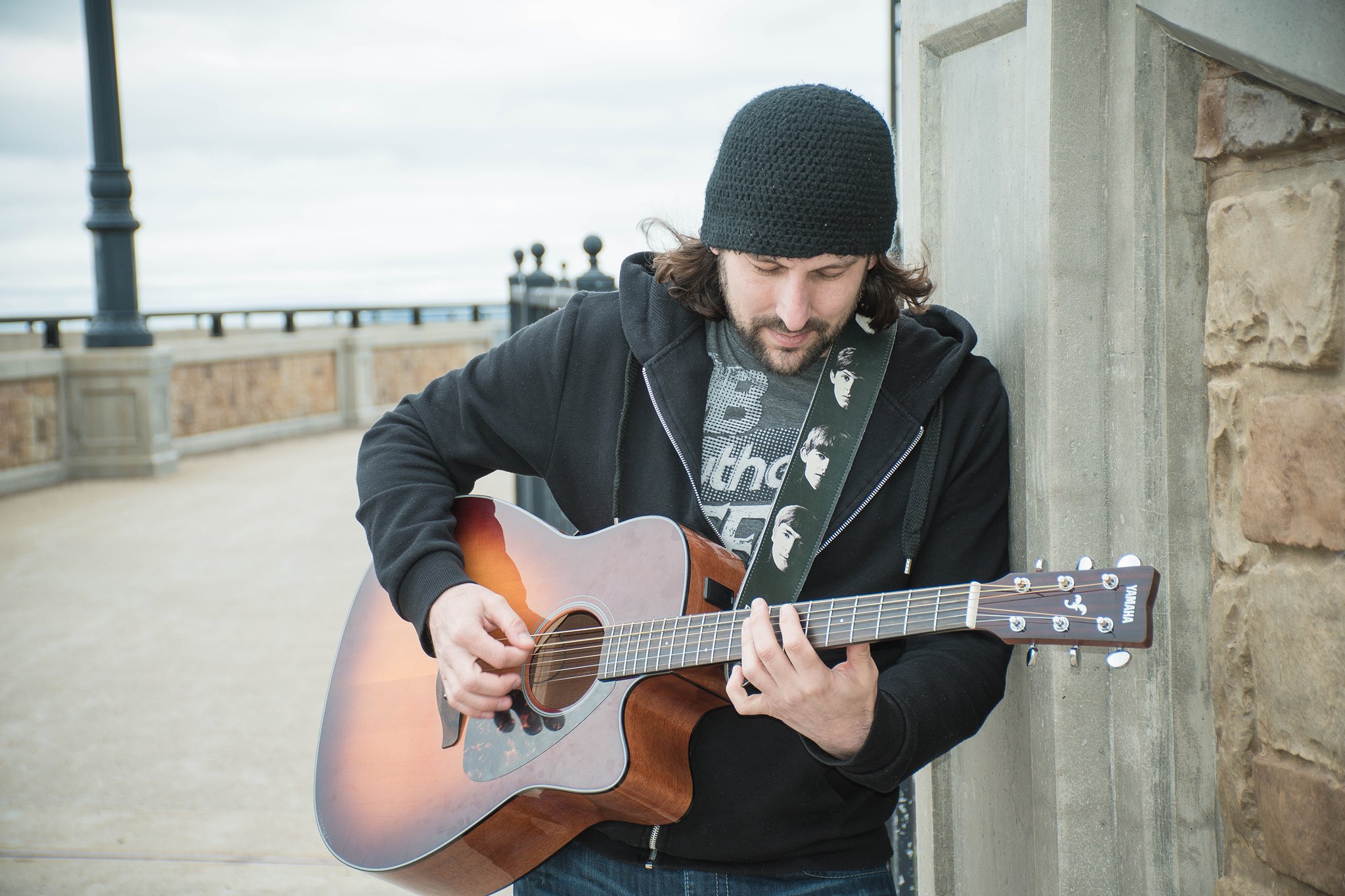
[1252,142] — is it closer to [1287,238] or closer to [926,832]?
[1287,238]

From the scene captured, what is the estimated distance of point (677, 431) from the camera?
2.04m

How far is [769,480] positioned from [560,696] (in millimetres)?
571

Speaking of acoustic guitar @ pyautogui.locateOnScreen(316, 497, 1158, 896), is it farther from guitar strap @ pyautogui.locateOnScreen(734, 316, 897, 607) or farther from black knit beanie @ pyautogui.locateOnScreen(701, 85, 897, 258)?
black knit beanie @ pyautogui.locateOnScreen(701, 85, 897, 258)

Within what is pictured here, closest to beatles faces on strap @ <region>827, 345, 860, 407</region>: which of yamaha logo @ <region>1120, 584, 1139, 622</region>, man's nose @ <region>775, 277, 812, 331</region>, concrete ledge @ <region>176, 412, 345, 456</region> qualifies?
man's nose @ <region>775, 277, 812, 331</region>

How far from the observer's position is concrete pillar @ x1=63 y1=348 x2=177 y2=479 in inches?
399

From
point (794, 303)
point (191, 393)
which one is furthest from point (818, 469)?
point (191, 393)

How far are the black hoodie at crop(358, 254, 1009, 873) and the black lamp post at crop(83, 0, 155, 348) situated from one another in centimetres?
914

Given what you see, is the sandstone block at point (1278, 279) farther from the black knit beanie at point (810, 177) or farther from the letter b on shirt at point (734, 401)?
the letter b on shirt at point (734, 401)

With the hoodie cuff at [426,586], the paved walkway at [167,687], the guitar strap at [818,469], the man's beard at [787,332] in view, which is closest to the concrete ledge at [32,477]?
the paved walkway at [167,687]

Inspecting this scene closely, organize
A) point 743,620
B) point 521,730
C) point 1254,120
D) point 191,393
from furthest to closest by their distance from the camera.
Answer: point 191,393, point 521,730, point 743,620, point 1254,120

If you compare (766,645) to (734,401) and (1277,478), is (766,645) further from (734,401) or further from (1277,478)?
(1277,478)

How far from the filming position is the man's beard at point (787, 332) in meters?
1.97

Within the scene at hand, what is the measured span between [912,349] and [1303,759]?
0.90m

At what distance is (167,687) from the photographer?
17.1 ft
